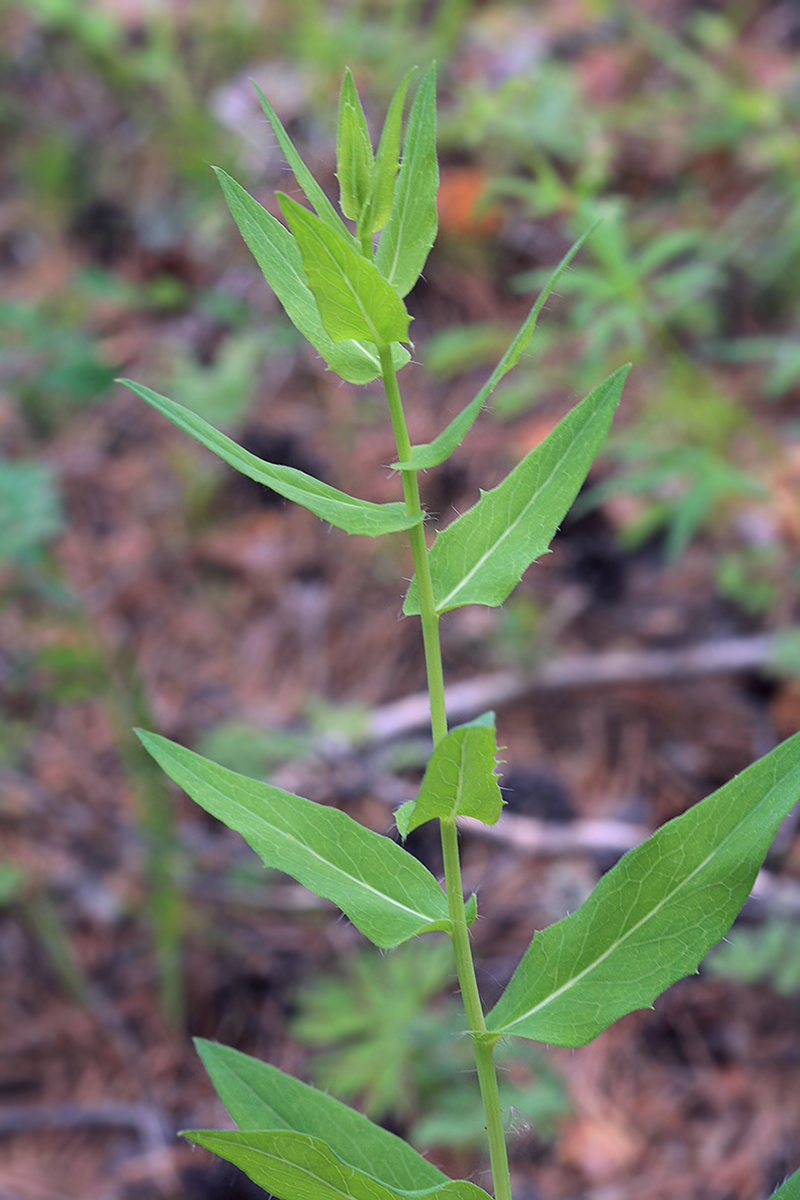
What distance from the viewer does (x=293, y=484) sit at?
36.1 inches

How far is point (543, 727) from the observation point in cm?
289

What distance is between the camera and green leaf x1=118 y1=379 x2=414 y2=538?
2.78ft

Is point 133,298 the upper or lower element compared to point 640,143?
lower

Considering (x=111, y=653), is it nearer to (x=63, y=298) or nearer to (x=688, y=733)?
(x=688, y=733)

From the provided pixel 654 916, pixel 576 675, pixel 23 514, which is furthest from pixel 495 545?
pixel 576 675

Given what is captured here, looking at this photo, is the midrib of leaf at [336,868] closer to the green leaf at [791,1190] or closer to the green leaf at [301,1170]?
the green leaf at [301,1170]

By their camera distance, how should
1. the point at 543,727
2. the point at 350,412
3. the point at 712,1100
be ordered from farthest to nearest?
the point at 350,412, the point at 543,727, the point at 712,1100

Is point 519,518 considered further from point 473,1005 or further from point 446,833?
point 473,1005

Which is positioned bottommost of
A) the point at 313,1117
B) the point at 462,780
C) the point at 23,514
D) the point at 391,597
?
the point at 391,597

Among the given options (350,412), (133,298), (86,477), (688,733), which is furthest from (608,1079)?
(133,298)

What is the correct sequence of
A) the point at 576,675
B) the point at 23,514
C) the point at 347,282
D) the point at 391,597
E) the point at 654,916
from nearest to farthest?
the point at 347,282 → the point at 654,916 → the point at 23,514 → the point at 576,675 → the point at 391,597

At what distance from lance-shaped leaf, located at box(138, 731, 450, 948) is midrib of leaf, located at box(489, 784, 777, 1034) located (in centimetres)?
12

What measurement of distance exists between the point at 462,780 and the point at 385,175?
53 cm

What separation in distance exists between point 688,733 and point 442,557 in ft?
6.45
